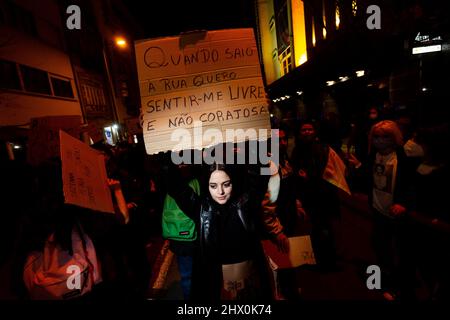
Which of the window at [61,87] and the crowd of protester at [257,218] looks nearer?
the crowd of protester at [257,218]

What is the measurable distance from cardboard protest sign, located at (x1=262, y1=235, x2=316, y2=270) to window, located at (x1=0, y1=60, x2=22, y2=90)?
10119mm

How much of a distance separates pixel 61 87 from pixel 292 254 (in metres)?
14.2

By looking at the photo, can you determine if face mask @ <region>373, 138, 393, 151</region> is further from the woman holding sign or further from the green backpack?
the green backpack

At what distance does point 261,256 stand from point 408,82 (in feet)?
20.2

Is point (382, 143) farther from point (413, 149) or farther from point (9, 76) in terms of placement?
point (9, 76)

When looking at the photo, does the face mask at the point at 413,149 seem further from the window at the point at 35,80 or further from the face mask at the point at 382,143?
the window at the point at 35,80

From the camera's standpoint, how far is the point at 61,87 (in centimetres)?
1228

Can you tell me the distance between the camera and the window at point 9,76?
804 centimetres

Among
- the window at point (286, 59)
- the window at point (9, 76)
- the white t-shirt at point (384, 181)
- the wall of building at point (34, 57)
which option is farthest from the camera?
the window at point (286, 59)

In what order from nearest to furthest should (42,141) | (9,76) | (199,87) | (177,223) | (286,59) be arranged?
(199,87) < (42,141) < (177,223) < (9,76) < (286,59)

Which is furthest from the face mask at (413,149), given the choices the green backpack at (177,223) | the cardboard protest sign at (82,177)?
the cardboard protest sign at (82,177)

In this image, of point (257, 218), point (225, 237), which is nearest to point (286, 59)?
point (257, 218)

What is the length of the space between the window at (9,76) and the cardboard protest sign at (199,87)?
9226 mm

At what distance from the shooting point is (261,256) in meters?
2.24
